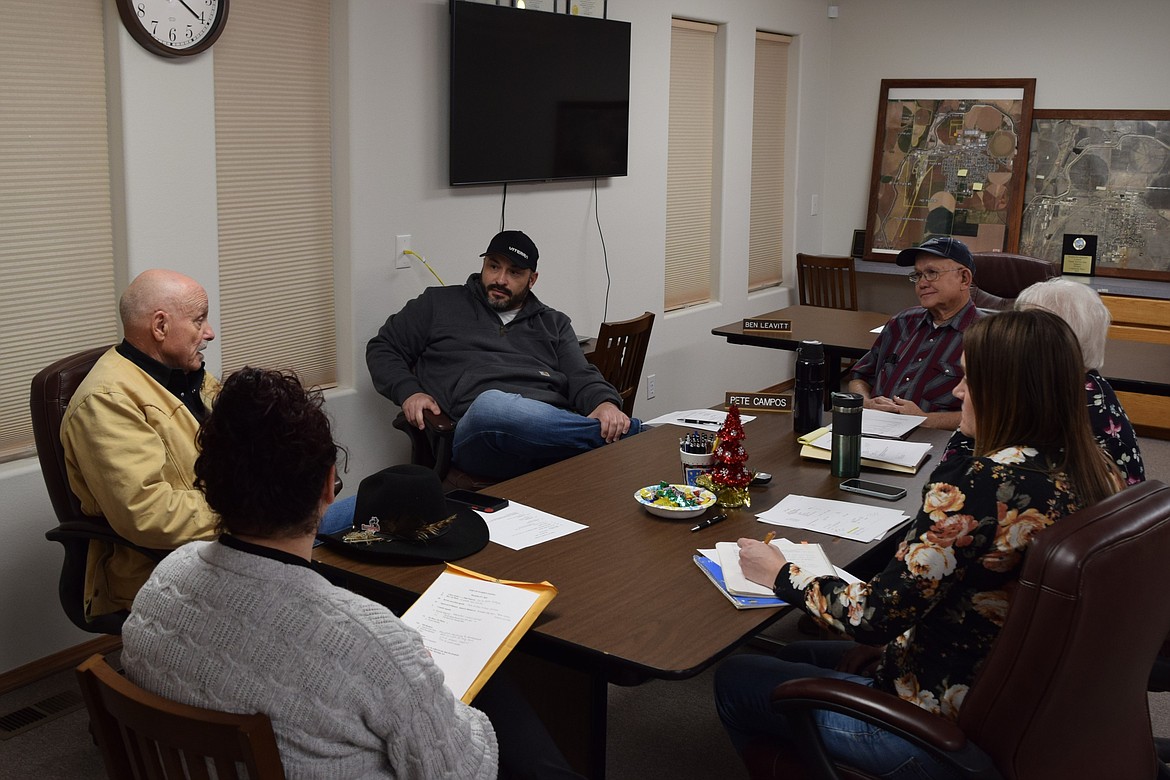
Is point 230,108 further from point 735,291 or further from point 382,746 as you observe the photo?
point 735,291

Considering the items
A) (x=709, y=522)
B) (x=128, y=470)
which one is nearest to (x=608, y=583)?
(x=709, y=522)

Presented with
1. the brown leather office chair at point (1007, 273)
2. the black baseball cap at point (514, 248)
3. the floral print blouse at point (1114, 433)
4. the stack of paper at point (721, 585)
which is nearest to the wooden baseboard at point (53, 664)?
the black baseball cap at point (514, 248)

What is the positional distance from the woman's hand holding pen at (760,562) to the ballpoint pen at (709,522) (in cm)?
28

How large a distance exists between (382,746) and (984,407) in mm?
1119

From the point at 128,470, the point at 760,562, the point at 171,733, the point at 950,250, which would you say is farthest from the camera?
the point at 950,250

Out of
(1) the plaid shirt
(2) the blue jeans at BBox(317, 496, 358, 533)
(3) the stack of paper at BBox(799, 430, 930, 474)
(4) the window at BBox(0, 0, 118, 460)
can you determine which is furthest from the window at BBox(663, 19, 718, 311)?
(2) the blue jeans at BBox(317, 496, 358, 533)

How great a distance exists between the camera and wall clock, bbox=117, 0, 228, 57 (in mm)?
3277

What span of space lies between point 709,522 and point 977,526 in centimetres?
80

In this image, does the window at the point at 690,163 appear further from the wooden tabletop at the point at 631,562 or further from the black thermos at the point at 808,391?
the wooden tabletop at the point at 631,562

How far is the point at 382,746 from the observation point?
155 centimetres

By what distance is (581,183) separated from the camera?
5301mm

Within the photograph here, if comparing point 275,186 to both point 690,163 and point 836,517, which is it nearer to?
point 836,517

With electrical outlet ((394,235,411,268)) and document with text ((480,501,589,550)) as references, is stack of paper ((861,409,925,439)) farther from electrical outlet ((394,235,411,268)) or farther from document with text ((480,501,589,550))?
electrical outlet ((394,235,411,268))

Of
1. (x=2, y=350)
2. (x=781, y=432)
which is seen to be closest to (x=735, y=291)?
(x=781, y=432)
